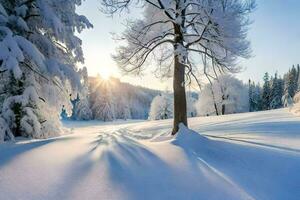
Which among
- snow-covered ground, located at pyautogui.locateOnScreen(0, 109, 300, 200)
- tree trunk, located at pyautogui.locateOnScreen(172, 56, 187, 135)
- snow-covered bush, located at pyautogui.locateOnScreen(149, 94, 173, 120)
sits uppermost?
snow-covered bush, located at pyautogui.locateOnScreen(149, 94, 173, 120)

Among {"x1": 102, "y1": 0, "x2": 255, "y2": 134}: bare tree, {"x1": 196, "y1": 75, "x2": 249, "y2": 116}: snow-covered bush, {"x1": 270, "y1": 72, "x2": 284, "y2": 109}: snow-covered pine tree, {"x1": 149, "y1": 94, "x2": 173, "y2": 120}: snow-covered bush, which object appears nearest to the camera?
{"x1": 102, "y1": 0, "x2": 255, "y2": 134}: bare tree

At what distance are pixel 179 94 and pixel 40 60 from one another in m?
4.57

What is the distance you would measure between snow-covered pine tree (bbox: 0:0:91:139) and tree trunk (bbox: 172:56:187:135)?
3.33m

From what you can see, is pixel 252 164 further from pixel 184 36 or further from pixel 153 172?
pixel 184 36

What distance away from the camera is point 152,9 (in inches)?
485

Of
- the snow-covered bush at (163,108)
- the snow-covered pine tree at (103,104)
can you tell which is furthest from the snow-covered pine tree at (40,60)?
the snow-covered bush at (163,108)

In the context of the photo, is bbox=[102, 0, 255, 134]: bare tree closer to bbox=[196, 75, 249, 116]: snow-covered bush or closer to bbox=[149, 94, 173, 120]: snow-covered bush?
bbox=[196, 75, 249, 116]: snow-covered bush

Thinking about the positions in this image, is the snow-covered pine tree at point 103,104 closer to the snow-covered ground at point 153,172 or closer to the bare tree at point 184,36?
the bare tree at point 184,36

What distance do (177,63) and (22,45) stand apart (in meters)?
4.88

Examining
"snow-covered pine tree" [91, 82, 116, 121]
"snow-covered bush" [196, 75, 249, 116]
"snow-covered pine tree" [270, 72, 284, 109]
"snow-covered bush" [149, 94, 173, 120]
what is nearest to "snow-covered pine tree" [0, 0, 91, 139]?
"snow-covered bush" [196, 75, 249, 116]

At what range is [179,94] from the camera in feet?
37.5

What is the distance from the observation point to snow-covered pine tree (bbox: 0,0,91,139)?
10.2 metres

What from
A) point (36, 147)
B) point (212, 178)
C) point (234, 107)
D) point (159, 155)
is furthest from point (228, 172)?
point (234, 107)

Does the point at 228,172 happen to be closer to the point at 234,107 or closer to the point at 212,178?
the point at 212,178
